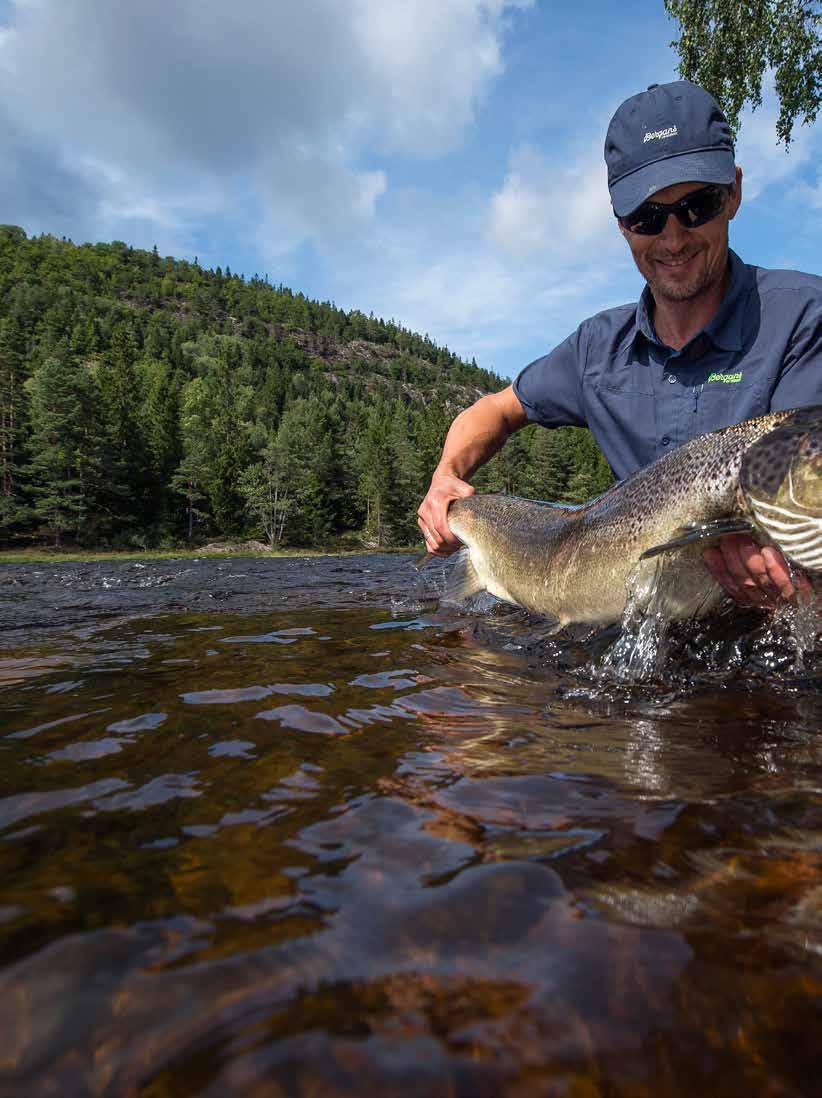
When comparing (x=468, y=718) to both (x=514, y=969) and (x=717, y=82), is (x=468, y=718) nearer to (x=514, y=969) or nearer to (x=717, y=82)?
(x=514, y=969)

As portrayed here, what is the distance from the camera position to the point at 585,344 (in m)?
5.51

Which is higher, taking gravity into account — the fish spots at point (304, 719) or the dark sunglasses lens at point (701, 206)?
the dark sunglasses lens at point (701, 206)

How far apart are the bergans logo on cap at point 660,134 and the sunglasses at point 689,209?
1.28 feet

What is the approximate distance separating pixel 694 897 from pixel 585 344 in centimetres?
485

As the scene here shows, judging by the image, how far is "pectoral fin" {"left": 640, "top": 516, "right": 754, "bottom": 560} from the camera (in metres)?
3.09

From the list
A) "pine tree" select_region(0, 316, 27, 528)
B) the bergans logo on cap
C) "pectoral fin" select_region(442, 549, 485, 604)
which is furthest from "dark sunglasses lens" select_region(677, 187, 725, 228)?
"pine tree" select_region(0, 316, 27, 528)

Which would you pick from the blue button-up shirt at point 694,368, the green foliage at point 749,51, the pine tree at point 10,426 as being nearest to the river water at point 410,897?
the blue button-up shirt at point 694,368

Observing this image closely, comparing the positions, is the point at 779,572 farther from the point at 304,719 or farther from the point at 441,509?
the point at 441,509

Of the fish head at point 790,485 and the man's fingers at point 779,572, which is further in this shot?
the man's fingers at point 779,572

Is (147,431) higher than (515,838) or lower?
higher

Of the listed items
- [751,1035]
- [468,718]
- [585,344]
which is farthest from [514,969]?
[585,344]

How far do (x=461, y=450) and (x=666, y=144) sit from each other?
9.38ft

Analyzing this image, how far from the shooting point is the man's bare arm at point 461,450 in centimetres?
618

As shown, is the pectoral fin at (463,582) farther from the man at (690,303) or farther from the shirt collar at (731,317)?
the shirt collar at (731,317)
